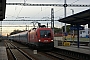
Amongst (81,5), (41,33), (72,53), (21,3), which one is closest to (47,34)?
(41,33)

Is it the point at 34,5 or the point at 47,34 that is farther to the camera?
the point at 34,5

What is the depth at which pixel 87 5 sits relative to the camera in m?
35.8

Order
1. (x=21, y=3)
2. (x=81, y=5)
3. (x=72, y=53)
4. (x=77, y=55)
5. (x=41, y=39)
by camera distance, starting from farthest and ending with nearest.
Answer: (x=81, y=5) → (x=21, y=3) → (x=41, y=39) → (x=72, y=53) → (x=77, y=55)

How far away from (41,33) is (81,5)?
439 inches

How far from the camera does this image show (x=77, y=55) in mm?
21500

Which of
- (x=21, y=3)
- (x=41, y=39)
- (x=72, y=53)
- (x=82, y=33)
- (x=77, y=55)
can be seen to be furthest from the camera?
(x=82, y=33)

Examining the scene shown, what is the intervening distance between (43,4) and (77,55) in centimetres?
1490

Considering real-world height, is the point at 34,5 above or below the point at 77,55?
above

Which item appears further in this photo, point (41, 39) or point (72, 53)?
point (41, 39)

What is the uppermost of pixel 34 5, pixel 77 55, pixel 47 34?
pixel 34 5

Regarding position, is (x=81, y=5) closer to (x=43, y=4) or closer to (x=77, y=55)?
(x=43, y=4)

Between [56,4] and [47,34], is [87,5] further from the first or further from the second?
[47,34]

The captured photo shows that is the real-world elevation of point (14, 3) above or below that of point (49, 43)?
above

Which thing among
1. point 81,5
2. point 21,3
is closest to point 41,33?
point 21,3
